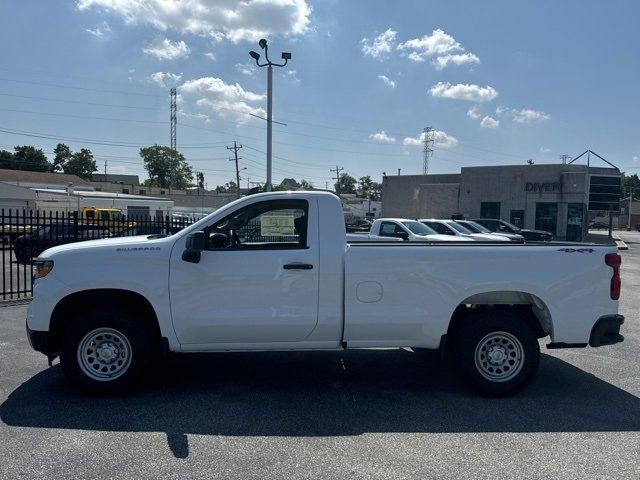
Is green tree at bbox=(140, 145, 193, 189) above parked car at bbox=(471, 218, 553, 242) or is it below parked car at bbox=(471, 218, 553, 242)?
above

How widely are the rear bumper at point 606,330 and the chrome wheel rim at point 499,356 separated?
30.6 inches

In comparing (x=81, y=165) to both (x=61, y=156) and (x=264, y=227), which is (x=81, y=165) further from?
(x=264, y=227)

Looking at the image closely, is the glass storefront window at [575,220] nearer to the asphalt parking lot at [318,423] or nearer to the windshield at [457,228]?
the windshield at [457,228]

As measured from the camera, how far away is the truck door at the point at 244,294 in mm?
4738

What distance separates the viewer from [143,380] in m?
4.95

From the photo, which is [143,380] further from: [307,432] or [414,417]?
[414,417]

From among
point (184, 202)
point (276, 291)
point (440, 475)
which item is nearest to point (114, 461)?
point (276, 291)

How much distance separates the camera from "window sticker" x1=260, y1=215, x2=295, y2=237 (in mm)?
5078

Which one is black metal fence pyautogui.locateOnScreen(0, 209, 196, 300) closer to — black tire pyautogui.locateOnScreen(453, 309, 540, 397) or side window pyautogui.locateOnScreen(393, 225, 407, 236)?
side window pyautogui.locateOnScreen(393, 225, 407, 236)

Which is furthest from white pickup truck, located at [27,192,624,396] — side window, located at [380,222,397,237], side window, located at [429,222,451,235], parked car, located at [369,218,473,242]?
side window, located at [429,222,451,235]

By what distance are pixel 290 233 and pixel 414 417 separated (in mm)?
2108

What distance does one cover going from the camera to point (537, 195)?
36781 millimetres

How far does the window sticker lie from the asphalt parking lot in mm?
1629

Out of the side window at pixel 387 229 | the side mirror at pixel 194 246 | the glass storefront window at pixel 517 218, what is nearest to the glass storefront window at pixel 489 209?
the glass storefront window at pixel 517 218
